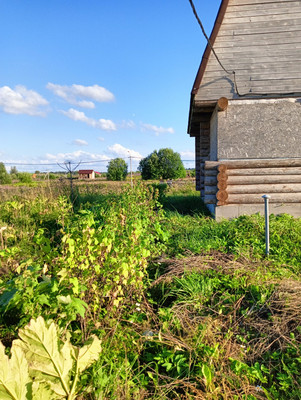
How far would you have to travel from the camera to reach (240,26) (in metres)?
6.54

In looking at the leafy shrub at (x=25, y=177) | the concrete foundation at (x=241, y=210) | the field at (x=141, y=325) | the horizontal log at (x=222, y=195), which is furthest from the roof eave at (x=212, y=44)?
the leafy shrub at (x=25, y=177)

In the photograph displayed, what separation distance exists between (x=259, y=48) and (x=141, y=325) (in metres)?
6.60

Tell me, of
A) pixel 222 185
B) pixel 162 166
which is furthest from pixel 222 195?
pixel 162 166

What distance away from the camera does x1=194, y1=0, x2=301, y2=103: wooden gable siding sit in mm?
6430

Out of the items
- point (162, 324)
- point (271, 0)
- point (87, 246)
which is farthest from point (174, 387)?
point (271, 0)

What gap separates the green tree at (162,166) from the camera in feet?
155

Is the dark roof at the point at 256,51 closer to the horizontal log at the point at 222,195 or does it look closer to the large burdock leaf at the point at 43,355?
the horizontal log at the point at 222,195

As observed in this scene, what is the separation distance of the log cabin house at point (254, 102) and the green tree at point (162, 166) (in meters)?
38.4

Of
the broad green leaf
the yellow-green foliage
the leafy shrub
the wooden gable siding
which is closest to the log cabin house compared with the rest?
the wooden gable siding

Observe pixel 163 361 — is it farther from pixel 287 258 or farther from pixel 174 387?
pixel 287 258

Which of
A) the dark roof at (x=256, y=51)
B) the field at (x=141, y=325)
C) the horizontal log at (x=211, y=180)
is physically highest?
the dark roof at (x=256, y=51)

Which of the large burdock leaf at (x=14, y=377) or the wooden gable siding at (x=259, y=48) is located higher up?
the wooden gable siding at (x=259, y=48)

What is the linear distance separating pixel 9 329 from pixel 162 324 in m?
1.28

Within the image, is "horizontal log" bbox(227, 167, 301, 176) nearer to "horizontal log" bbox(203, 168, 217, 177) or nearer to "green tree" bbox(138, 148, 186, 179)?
"horizontal log" bbox(203, 168, 217, 177)
